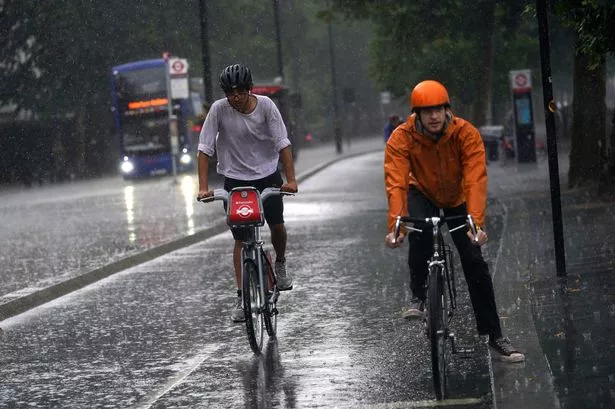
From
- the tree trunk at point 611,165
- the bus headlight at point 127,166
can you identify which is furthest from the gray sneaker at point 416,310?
the bus headlight at point 127,166

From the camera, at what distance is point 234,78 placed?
908 cm

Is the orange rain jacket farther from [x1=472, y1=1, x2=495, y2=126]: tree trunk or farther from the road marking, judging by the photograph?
[x1=472, y1=1, x2=495, y2=126]: tree trunk

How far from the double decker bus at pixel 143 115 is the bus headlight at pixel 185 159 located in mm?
220

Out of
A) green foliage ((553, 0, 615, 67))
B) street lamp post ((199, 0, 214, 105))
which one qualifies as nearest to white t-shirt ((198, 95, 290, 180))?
green foliage ((553, 0, 615, 67))

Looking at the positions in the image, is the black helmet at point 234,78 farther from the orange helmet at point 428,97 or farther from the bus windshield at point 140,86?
the bus windshield at point 140,86

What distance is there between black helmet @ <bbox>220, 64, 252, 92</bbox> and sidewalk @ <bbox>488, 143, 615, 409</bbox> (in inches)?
89.8

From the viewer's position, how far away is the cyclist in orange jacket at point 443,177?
7547mm

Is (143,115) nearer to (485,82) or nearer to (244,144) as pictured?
(485,82)

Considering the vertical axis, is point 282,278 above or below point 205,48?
below

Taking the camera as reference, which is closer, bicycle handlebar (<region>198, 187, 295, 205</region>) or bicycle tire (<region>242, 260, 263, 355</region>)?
bicycle tire (<region>242, 260, 263, 355</region>)

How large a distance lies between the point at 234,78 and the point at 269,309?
150 centimetres

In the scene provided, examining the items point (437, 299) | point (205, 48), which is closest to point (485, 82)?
point (205, 48)

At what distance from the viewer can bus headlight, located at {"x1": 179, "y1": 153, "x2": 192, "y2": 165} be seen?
46906mm

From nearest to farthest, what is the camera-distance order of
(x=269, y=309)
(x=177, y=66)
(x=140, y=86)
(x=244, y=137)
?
(x=269, y=309) → (x=244, y=137) → (x=177, y=66) → (x=140, y=86)
